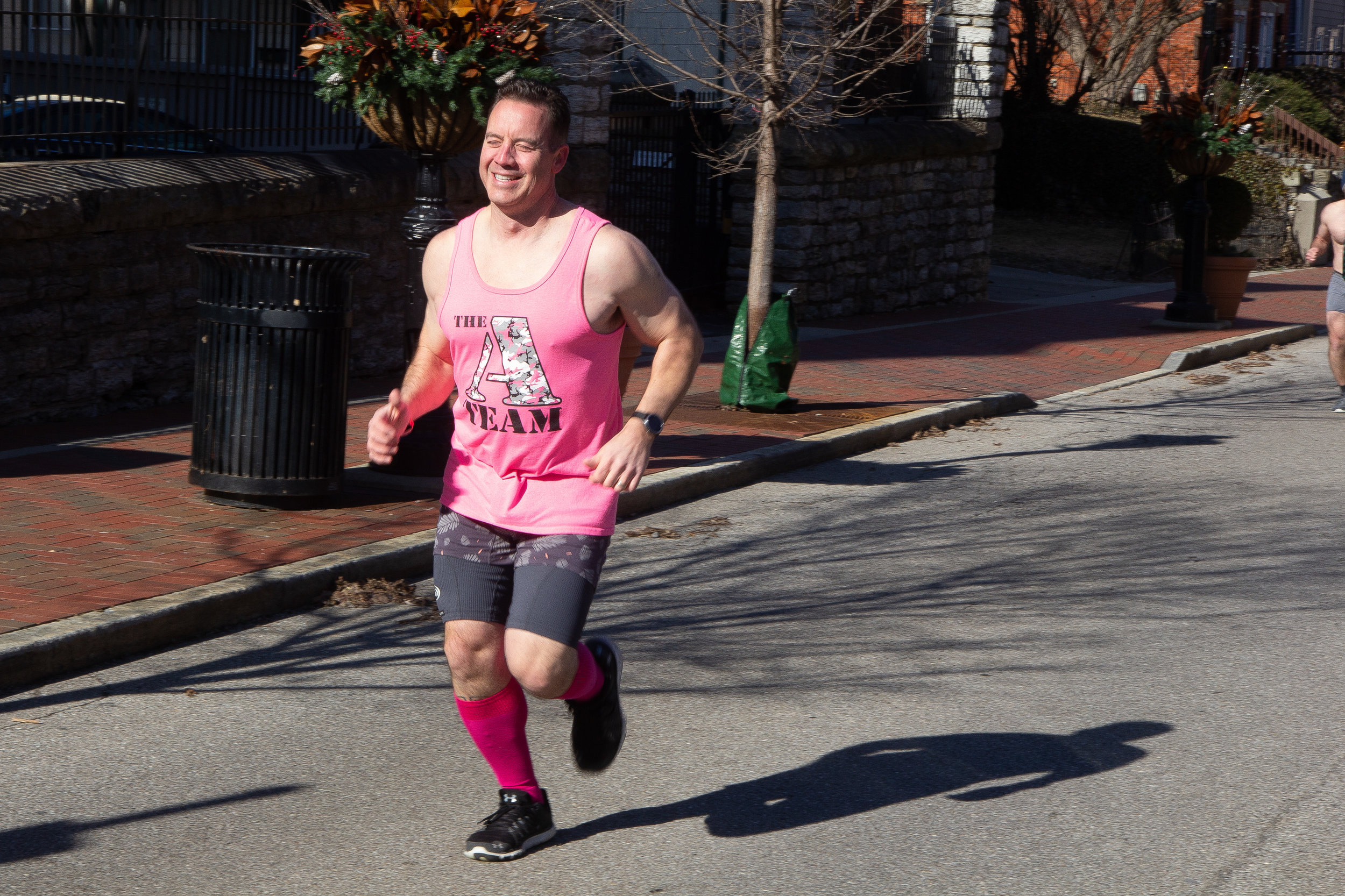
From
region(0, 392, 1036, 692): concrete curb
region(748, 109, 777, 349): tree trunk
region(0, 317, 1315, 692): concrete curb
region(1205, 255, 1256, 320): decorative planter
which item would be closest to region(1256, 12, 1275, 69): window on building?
region(1205, 255, 1256, 320): decorative planter

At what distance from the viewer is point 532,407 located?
3.65 metres

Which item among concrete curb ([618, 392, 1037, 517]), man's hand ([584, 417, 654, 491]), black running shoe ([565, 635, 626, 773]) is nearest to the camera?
man's hand ([584, 417, 654, 491])

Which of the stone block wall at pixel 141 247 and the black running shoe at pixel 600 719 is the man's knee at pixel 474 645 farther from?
the stone block wall at pixel 141 247

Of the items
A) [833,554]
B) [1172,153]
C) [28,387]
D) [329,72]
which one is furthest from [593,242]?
[1172,153]

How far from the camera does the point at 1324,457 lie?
33.9ft

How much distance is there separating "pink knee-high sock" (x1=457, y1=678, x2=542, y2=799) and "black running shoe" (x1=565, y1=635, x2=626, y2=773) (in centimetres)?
15

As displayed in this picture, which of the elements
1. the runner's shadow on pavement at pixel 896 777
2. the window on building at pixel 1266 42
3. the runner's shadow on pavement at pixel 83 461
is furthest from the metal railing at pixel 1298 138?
the runner's shadow on pavement at pixel 896 777

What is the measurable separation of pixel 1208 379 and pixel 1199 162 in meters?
3.85

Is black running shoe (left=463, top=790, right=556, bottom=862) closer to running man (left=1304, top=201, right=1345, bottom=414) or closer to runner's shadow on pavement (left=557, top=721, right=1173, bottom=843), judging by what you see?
runner's shadow on pavement (left=557, top=721, right=1173, bottom=843)

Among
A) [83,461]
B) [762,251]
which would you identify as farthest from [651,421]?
[762,251]

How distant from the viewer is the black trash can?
7.01 meters

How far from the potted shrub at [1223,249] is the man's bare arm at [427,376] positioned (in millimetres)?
15071

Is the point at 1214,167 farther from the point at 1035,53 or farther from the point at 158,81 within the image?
the point at 1035,53

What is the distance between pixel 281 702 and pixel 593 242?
2236 mm
